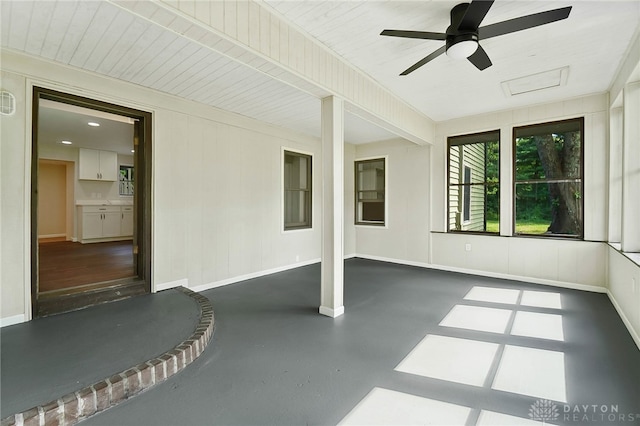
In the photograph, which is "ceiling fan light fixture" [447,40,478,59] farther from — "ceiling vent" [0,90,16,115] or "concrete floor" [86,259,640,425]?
"ceiling vent" [0,90,16,115]

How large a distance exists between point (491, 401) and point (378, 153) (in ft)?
18.2

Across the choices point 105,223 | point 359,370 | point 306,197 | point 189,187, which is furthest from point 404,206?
point 105,223

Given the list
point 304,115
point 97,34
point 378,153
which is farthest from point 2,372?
point 378,153

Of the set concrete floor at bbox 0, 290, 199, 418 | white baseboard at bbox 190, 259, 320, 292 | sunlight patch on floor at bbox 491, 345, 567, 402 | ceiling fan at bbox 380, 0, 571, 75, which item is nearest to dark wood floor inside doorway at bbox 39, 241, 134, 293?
concrete floor at bbox 0, 290, 199, 418

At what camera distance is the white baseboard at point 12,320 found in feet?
8.91

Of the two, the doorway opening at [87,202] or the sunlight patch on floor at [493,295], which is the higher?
the doorway opening at [87,202]

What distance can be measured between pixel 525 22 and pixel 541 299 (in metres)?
3.43

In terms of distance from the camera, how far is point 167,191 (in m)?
3.88

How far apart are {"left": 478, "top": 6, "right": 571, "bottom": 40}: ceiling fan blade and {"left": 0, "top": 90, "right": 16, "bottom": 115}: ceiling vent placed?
4.31 m

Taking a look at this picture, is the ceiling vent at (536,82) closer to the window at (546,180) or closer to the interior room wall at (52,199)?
the window at (546,180)

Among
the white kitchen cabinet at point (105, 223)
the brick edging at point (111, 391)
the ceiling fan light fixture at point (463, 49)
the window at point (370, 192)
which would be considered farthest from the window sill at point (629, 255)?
the white kitchen cabinet at point (105, 223)

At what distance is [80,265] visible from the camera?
15.3ft

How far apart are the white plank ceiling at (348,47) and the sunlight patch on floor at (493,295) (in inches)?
114

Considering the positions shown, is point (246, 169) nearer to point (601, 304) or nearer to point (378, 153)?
point (378, 153)
